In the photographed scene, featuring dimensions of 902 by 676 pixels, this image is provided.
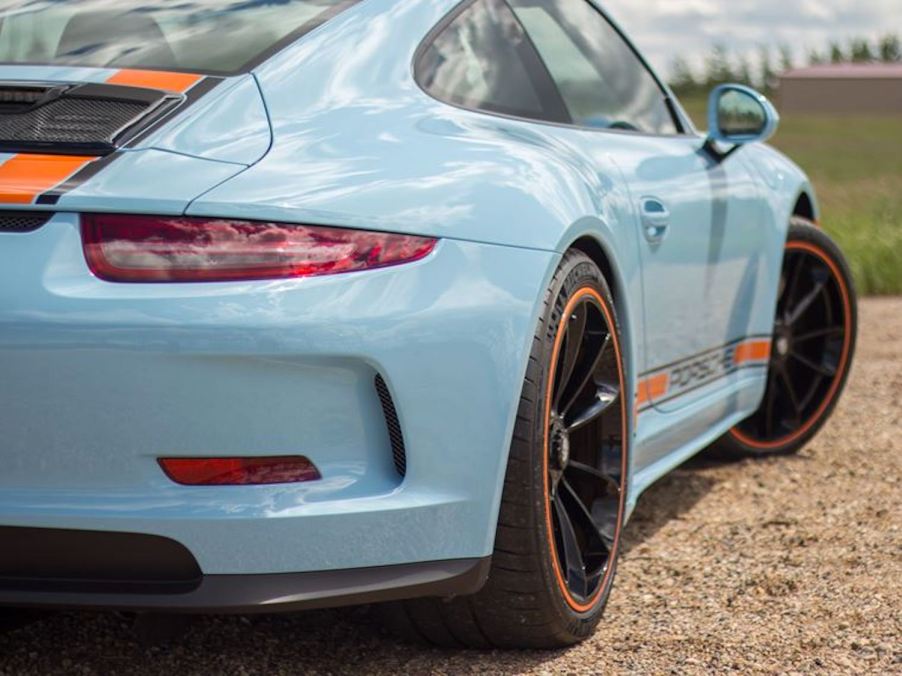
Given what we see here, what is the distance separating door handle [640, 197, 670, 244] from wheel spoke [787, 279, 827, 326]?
1.53 metres

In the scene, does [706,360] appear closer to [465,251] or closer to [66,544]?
[465,251]

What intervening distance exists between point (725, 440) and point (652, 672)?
2196mm

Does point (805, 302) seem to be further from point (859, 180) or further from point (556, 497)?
point (859, 180)

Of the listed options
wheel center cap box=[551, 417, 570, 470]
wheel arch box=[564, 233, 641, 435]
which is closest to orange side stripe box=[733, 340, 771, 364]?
wheel arch box=[564, 233, 641, 435]

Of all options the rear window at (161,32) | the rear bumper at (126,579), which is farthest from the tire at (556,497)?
the rear window at (161,32)

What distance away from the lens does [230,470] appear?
272 cm

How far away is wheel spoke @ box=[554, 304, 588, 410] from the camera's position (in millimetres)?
3396

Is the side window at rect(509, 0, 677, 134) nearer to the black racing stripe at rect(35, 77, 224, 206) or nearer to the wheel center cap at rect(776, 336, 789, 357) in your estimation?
the wheel center cap at rect(776, 336, 789, 357)

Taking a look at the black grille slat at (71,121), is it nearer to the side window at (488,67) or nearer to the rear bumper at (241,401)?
the rear bumper at (241,401)

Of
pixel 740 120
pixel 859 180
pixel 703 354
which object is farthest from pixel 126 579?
pixel 859 180

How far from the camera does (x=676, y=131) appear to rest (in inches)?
185

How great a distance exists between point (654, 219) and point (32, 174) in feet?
5.73

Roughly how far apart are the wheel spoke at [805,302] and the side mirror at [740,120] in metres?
0.91

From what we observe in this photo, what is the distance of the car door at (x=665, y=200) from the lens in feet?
13.1
